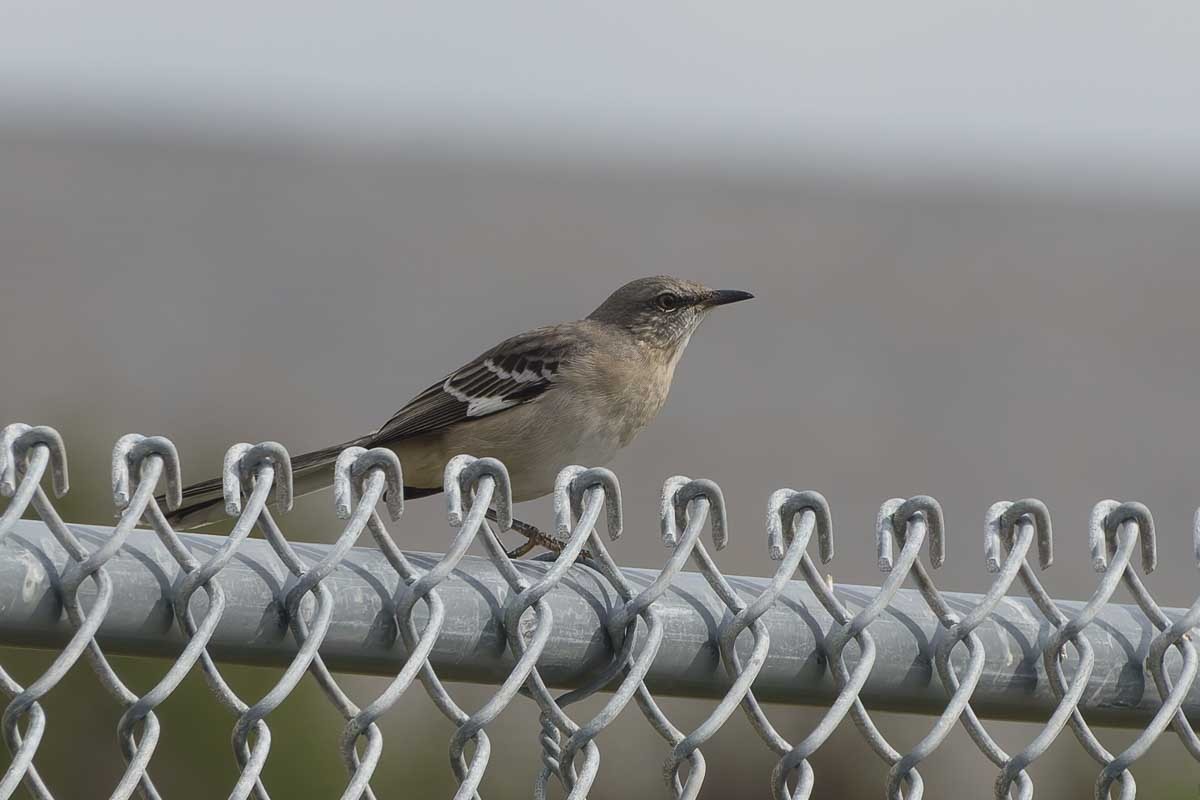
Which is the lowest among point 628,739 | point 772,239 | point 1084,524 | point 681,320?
point 628,739

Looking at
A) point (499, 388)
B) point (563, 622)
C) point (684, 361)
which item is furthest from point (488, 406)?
point (684, 361)

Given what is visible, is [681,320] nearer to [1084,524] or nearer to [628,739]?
[628,739]

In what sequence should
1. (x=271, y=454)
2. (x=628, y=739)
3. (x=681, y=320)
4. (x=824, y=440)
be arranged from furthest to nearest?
(x=824, y=440) < (x=628, y=739) < (x=681, y=320) < (x=271, y=454)

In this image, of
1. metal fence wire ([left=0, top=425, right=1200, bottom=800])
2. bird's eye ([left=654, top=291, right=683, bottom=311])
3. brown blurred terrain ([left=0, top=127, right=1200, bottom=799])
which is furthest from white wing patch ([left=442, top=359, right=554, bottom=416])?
metal fence wire ([left=0, top=425, right=1200, bottom=800])

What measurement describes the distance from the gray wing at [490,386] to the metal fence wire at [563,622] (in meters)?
3.12

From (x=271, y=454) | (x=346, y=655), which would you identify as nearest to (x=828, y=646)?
(x=346, y=655)

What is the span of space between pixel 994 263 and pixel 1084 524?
9.48m

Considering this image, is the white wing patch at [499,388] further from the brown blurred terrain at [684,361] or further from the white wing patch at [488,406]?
the brown blurred terrain at [684,361]

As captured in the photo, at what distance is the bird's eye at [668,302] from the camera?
584 centimetres

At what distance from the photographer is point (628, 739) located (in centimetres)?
822

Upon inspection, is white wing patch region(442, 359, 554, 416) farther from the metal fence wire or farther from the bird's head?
the metal fence wire

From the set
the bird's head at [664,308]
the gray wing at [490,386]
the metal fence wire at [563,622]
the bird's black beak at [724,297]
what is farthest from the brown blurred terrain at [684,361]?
the metal fence wire at [563,622]

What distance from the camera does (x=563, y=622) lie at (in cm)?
201

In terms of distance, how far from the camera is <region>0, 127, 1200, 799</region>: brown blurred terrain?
7352 millimetres
